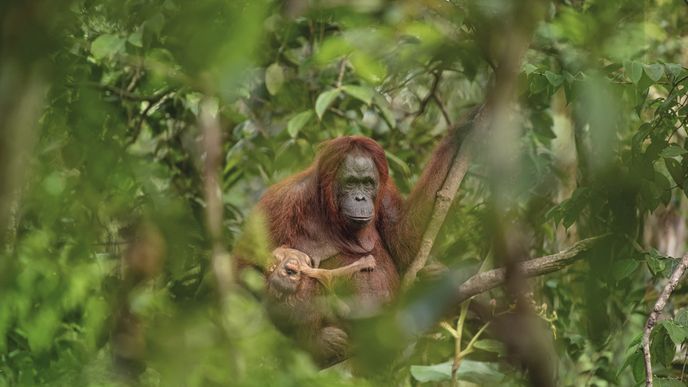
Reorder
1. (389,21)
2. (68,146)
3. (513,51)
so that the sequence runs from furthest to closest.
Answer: (389,21) < (68,146) < (513,51)

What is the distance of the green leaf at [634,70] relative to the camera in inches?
118

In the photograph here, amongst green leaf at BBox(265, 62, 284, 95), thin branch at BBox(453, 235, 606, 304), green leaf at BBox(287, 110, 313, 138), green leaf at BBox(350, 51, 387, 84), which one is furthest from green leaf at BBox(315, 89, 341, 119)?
green leaf at BBox(350, 51, 387, 84)

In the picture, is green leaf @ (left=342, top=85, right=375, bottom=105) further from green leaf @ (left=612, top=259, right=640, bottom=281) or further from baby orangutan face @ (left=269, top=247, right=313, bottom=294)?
green leaf @ (left=612, top=259, right=640, bottom=281)

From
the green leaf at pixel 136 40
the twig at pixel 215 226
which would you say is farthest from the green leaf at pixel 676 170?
the green leaf at pixel 136 40

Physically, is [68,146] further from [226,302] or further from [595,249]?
[595,249]

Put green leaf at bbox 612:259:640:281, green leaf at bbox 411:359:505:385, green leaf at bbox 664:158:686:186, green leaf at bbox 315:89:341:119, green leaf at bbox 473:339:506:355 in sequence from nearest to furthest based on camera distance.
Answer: green leaf at bbox 612:259:640:281 < green leaf at bbox 664:158:686:186 < green leaf at bbox 411:359:505:385 < green leaf at bbox 473:339:506:355 < green leaf at bbox 315:89:341:119

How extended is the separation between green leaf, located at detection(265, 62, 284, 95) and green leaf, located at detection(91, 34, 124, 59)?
47.2 inches

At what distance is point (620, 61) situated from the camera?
3.22 meters

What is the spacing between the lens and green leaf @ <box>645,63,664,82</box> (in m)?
3.04

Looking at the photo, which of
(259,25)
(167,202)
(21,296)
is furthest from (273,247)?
(259,25)

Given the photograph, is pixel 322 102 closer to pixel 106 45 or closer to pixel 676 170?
pixel 106 45

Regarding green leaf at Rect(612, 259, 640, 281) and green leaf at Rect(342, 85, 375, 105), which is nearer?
green leaf at Rect(612, 259, 640, 281)

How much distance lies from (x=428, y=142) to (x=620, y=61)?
2.88m

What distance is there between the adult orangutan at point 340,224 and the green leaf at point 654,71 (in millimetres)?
1449
